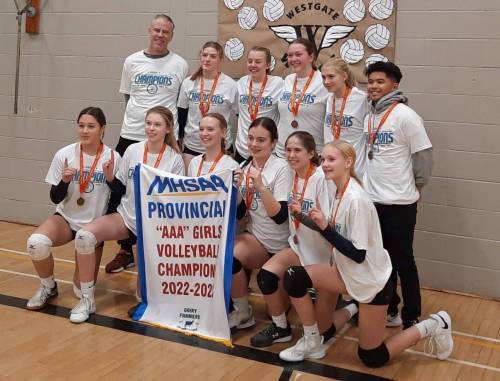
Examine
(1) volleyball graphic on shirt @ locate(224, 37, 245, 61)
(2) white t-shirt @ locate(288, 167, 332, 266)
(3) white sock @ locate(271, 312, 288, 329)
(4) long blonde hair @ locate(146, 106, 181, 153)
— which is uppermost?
(1) volleyball graphic on shirt @ locate(224, 37, 245, 61)

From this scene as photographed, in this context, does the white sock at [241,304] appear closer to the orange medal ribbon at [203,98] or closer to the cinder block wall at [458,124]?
the orange medal ribbon at [203,98]

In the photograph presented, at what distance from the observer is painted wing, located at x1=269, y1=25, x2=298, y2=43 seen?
503cm

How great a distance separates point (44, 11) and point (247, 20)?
2308 mm

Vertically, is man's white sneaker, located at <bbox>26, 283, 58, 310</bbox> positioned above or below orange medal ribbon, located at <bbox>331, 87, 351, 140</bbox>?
below

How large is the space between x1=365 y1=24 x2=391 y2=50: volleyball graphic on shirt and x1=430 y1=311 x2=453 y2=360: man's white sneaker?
7.61ft

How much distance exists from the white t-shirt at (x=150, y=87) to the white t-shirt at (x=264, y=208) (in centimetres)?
120

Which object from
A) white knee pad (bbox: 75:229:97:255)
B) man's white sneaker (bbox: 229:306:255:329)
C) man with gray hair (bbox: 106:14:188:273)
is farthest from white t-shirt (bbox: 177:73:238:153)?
man's white sneaker (bbox: 229:306:255:329)

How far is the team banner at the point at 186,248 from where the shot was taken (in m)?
3.63

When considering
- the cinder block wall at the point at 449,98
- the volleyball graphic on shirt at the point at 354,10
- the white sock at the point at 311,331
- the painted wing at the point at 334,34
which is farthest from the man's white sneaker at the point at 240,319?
the volleyball graphic on shirt at the point at 354,10

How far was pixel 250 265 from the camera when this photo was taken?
3797 mm

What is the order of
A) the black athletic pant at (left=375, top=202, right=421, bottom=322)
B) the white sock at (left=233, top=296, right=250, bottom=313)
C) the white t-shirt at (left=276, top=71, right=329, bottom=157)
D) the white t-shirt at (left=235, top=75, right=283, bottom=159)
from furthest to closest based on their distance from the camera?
the white t-shirt at (left=235, top=75, right=283, bottom=159) → the white t-shirt at (left=276, top=71, right=329, bottom=157) → the white sock at (left=233, top=296, right=250, bottom=313) → the black athletic pant at (left=375, top=202, right=421, bottom=322)

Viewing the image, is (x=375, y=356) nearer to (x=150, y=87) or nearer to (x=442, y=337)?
(x=442, y=337)

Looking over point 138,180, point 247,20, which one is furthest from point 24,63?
point 138,180

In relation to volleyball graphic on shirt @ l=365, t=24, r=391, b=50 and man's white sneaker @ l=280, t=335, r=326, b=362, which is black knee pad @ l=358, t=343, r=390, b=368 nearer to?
man's white sneaker @ l=280, t=335, r=326, b=362
